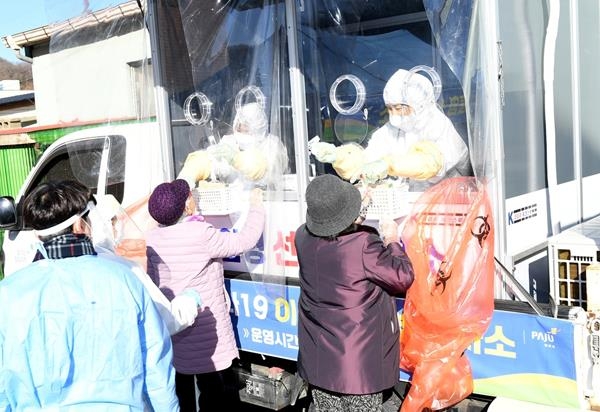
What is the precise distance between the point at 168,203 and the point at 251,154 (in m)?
0.53

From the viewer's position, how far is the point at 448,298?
2.54 meters

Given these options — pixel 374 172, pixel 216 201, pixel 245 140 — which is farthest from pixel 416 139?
pixel 216 201

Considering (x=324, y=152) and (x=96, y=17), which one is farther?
(x=96, y=17)

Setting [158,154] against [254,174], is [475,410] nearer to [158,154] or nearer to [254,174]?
[254,174]

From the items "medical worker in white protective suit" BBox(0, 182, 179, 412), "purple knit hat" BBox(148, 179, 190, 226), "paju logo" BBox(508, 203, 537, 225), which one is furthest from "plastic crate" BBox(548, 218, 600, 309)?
"medical worker in white protective suit" BBox(0, 182, 179, 412)

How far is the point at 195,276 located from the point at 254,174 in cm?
60

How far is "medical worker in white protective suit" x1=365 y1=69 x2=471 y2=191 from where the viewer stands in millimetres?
2877

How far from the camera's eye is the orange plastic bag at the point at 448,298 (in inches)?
97.9

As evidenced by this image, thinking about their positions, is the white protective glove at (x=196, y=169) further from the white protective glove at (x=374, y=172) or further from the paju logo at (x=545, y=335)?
the paju logo at (x=545, y=335)

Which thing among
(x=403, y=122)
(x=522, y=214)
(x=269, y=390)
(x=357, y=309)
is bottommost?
(x=269, y=390)

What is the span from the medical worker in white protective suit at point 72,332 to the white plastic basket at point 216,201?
1.52 m

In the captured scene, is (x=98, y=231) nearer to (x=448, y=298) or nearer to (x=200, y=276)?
(x=200, y=276)

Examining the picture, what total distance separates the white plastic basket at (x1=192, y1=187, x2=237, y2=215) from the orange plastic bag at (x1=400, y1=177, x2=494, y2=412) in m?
1.07

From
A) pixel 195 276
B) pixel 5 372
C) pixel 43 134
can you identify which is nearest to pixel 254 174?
pixel 195 276
